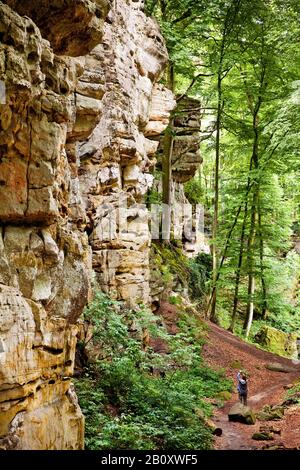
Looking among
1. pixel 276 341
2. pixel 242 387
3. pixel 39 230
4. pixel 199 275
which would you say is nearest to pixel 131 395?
pixel 242 387

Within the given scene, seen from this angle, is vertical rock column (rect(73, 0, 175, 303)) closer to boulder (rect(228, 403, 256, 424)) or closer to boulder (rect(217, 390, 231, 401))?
boulder (rect(217, 390, 231, 401))

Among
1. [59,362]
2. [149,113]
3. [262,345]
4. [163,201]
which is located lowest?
[262,345]

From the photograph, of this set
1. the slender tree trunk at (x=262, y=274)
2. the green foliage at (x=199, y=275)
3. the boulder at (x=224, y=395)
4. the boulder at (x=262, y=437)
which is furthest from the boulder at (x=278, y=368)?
the boulder at (x=262, y=437)

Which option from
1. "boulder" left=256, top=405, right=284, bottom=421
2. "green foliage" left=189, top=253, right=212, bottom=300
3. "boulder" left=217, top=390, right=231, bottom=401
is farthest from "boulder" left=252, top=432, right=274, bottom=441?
"green foliage" left=189, top=253, right=212, bottom=300

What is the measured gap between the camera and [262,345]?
24.9m

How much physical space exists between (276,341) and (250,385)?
8.99 metres

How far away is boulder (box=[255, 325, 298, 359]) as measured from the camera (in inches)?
985

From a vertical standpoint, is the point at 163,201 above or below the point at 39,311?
above

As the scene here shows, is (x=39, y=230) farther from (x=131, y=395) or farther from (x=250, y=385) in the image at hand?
(x=250, y=385)

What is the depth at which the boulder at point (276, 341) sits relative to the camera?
25.0 metres

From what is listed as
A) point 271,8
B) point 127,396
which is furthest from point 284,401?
point 271,8

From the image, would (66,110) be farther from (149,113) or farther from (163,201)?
(163,201)

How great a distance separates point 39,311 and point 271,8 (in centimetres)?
2110
